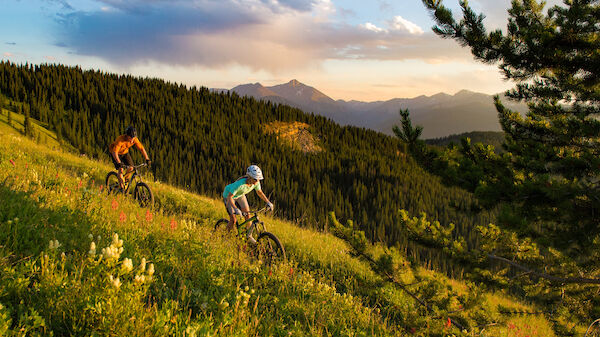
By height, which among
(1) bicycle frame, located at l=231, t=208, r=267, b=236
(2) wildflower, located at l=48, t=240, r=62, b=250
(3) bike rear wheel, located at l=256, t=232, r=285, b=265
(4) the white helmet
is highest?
(4) the white helmet

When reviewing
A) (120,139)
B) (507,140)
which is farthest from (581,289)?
(120,139)

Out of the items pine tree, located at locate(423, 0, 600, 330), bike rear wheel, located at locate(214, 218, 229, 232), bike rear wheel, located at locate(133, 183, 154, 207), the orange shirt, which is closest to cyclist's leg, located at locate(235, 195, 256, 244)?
bike rear wheel, located at locate(214, 218, 229, 232)

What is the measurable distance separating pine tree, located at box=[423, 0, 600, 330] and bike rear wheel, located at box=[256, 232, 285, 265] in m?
3.65

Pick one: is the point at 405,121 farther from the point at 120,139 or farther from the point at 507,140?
the point at 120,139

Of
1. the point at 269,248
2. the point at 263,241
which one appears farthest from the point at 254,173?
the point at 269,248

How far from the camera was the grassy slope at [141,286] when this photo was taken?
7.88 feet

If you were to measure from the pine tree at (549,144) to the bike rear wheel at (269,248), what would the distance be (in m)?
3.65

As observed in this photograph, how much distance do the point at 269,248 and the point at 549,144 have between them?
5.54 meters

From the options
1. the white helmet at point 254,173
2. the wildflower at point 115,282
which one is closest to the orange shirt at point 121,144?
the white helmet at point 254,173

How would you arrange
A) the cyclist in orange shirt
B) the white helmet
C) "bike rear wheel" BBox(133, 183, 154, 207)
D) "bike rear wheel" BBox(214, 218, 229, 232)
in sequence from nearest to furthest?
the white helmet
"bike rear wheel" BBox(214, 218, 229, 232)
"bike rear wheel" BBox(133, 183, 154, 207)
the cyclist in orange shirt

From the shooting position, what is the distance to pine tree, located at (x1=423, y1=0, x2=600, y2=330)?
4.59 meters

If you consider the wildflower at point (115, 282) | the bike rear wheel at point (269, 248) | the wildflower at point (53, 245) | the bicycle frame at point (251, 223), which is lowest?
the bike rear wheel at point (269, 248)

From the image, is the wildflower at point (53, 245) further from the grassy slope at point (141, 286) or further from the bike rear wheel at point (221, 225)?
the bike rear wheel at point (221, 225)

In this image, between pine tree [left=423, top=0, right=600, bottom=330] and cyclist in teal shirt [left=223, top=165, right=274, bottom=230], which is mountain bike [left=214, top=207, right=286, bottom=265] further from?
pine tree [left=423, top=0, right=600, bottom=330]
